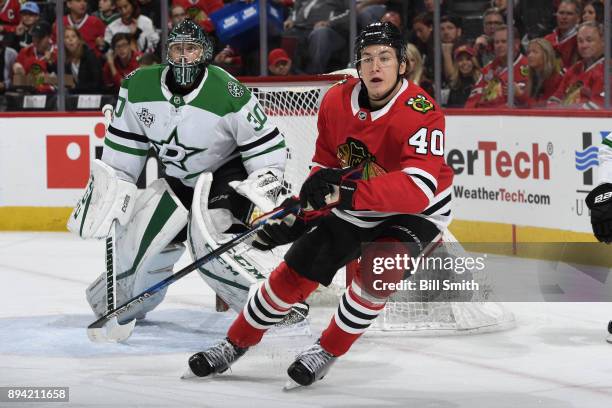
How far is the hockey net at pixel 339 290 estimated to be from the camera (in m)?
4.44

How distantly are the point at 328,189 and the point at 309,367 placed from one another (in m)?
0.52

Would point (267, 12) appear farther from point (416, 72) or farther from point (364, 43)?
point (364, 43)

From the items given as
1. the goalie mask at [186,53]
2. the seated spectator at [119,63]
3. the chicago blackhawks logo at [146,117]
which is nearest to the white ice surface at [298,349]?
the chicago blackhawks logo at [146,117]

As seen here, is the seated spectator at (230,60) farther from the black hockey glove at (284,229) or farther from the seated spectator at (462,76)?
the black hockey glove at (284,229)

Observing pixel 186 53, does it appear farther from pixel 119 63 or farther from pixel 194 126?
pixel 119 63

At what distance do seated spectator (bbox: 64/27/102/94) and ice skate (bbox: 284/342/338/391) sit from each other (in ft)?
14.2

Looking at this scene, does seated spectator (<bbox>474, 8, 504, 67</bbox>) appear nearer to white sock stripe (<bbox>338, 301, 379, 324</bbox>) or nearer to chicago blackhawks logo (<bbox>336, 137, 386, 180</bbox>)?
chicago blackhawks logo (<bbox>336, 137, 386, 180</bbox>)

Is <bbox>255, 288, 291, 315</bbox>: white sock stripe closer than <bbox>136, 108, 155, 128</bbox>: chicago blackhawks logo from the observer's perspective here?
Yes

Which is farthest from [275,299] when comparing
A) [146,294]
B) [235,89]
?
[235,89]

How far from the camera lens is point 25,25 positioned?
762cm

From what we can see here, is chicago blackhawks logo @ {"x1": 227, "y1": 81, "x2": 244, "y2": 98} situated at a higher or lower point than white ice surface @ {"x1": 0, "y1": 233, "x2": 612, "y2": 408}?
higher

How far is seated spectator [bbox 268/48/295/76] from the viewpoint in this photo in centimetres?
707

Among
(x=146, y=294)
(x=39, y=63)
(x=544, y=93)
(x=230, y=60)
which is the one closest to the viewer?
(x=146, y=294)

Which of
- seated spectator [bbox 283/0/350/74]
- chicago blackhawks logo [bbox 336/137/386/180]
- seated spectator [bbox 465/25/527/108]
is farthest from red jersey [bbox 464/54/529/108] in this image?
chicago blackhawks logo [bbox 336/137/386/180]
